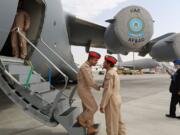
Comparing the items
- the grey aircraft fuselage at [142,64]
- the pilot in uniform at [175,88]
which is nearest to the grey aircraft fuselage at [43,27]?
the pilot in uniform at [175,88]

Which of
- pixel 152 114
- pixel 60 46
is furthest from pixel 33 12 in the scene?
pixel 152 114

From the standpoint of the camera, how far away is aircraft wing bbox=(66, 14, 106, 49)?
433 inches

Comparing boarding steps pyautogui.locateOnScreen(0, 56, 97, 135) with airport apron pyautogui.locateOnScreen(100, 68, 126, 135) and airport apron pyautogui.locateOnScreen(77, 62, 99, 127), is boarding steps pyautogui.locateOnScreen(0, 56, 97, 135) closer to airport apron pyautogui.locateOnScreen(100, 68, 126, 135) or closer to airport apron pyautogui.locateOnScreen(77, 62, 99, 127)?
airport apron pyautogui.locateOnScreen(77, 62, 99, 127)

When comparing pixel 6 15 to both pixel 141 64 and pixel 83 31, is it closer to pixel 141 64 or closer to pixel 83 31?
pixel 83 31

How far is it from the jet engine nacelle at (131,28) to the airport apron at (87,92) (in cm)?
501

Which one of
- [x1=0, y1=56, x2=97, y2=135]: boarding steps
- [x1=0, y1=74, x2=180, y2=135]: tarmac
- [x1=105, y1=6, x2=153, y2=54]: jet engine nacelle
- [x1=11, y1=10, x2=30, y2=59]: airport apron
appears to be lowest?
[x1=0, y1=74, x2=180, y2=135]: tarmac

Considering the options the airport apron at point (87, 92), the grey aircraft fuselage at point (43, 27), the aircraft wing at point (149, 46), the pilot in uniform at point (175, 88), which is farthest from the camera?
the aircraft wing at point (149, 46)

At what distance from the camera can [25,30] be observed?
258 inches

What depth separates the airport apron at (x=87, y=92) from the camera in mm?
4281

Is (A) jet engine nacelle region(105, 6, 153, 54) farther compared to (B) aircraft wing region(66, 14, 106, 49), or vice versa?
(B) aircraft wing region(66, 14, 106, 49)

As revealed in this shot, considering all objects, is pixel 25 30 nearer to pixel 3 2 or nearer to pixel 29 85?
pixel 3 2

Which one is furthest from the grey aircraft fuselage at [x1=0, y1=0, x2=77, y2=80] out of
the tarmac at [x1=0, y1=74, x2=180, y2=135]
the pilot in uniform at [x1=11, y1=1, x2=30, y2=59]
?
the tarmac at [x1=0, y1=74, x2=180, y2=135]

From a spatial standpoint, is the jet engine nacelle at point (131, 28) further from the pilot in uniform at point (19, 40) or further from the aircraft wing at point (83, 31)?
the pilot in uniform at point (19, 40)

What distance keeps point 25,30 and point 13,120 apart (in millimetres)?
2075
